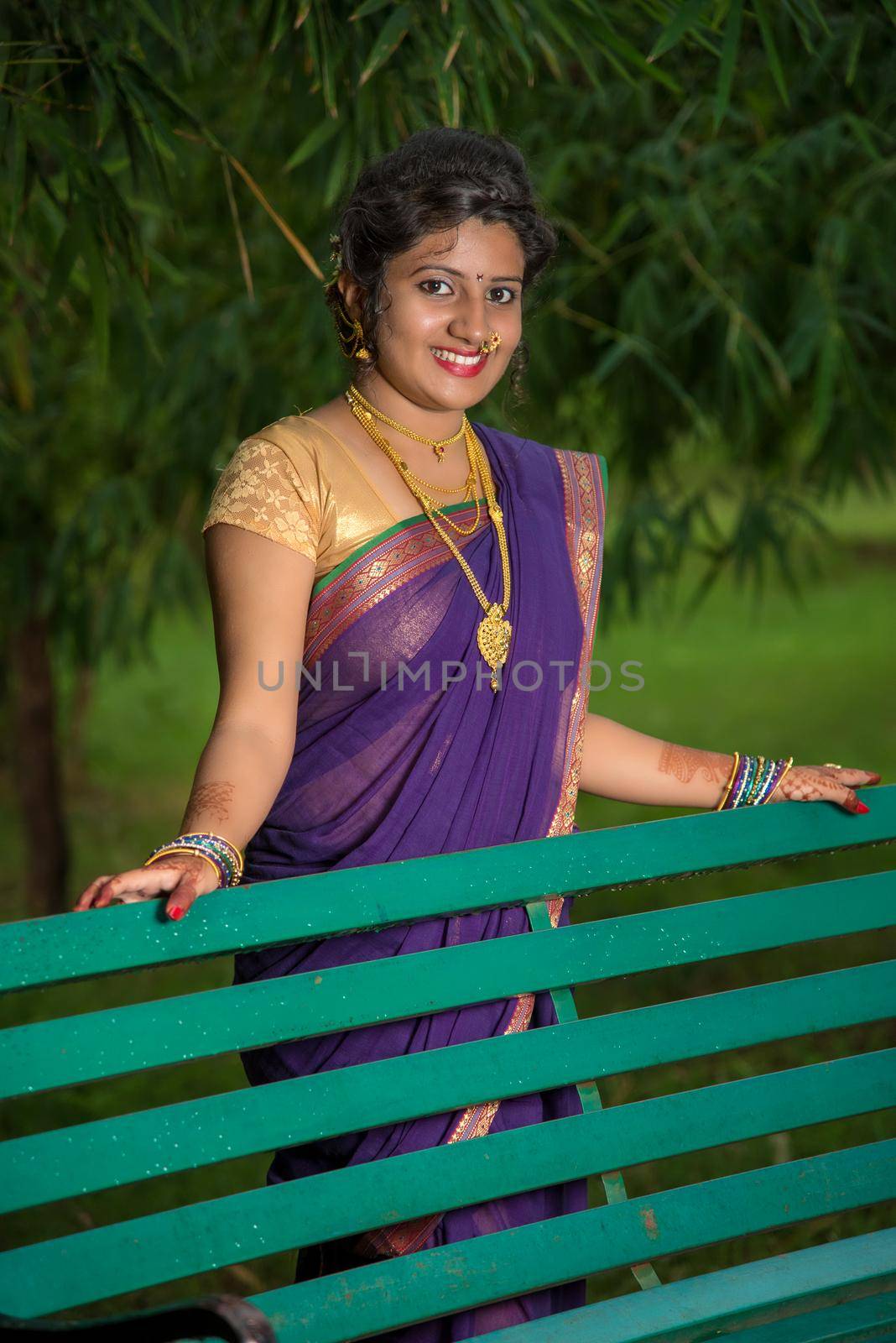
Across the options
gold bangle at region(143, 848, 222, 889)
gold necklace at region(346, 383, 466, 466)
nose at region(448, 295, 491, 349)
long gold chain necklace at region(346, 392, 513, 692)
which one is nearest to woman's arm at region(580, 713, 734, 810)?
long gold chain necklace at region(346, 392, 513, 692)

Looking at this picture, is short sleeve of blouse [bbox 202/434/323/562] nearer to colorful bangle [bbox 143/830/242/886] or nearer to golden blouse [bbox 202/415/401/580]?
golden blouse [bbox 202/415/401/580]

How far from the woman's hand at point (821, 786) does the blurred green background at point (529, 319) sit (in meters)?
0.74

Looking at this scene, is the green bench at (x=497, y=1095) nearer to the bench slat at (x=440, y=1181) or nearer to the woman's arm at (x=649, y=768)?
the bench slat at (x=440, y=1181)

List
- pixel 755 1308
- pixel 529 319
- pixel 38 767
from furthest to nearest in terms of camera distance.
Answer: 1. pixel 38 767
2. pixel 529 319
3. pixel 755 1308

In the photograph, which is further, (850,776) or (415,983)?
(850,776)

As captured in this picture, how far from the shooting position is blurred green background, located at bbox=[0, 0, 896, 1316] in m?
2.66

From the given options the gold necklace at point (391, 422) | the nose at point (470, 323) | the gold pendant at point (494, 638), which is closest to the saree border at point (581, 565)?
the gold pendant at point (494, 638)

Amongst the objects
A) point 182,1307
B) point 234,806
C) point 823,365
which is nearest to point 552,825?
point 234,806

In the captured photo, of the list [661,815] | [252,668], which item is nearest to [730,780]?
[252,668]

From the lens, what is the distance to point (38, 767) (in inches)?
215

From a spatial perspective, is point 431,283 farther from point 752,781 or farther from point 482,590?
point 752,781

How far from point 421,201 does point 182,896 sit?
3.07 feet

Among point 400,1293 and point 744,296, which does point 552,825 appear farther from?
point 744,296

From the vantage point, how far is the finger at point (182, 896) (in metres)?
1.60
